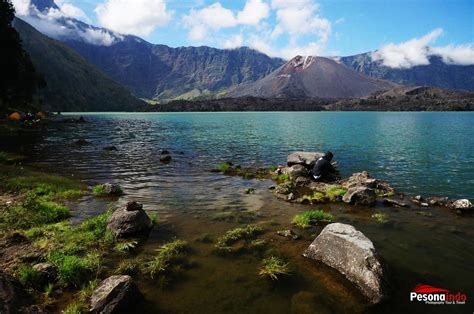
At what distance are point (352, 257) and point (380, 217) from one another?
27.9ft

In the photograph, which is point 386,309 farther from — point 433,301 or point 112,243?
point 112,243

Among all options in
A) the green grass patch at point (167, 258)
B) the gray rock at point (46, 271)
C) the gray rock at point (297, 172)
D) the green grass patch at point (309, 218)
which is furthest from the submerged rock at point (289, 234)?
the gray rock at point (297, 172)

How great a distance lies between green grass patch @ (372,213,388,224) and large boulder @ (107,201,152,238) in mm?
13600

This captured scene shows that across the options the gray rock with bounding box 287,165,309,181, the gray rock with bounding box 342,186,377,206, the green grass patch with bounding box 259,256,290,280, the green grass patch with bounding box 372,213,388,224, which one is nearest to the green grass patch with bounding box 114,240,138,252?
the green grass patch with bounding box 259,256,290,280

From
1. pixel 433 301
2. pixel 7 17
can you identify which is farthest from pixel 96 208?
pixel 7 17

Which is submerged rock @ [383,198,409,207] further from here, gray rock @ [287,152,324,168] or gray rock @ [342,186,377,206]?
A: gray rock @ [287,152,324,168]

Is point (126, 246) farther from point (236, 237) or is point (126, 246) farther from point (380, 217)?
point (380, 217)

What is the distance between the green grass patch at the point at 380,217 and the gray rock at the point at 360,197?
215cm

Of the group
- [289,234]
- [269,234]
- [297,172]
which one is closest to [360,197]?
[289,234]

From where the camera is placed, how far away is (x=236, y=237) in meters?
16.5

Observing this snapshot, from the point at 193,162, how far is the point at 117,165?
9.55 m

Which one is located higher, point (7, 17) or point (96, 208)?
point (7, 17)

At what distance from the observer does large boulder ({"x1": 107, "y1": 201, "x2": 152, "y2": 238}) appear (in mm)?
16094

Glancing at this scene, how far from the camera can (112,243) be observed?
50.5 ft
